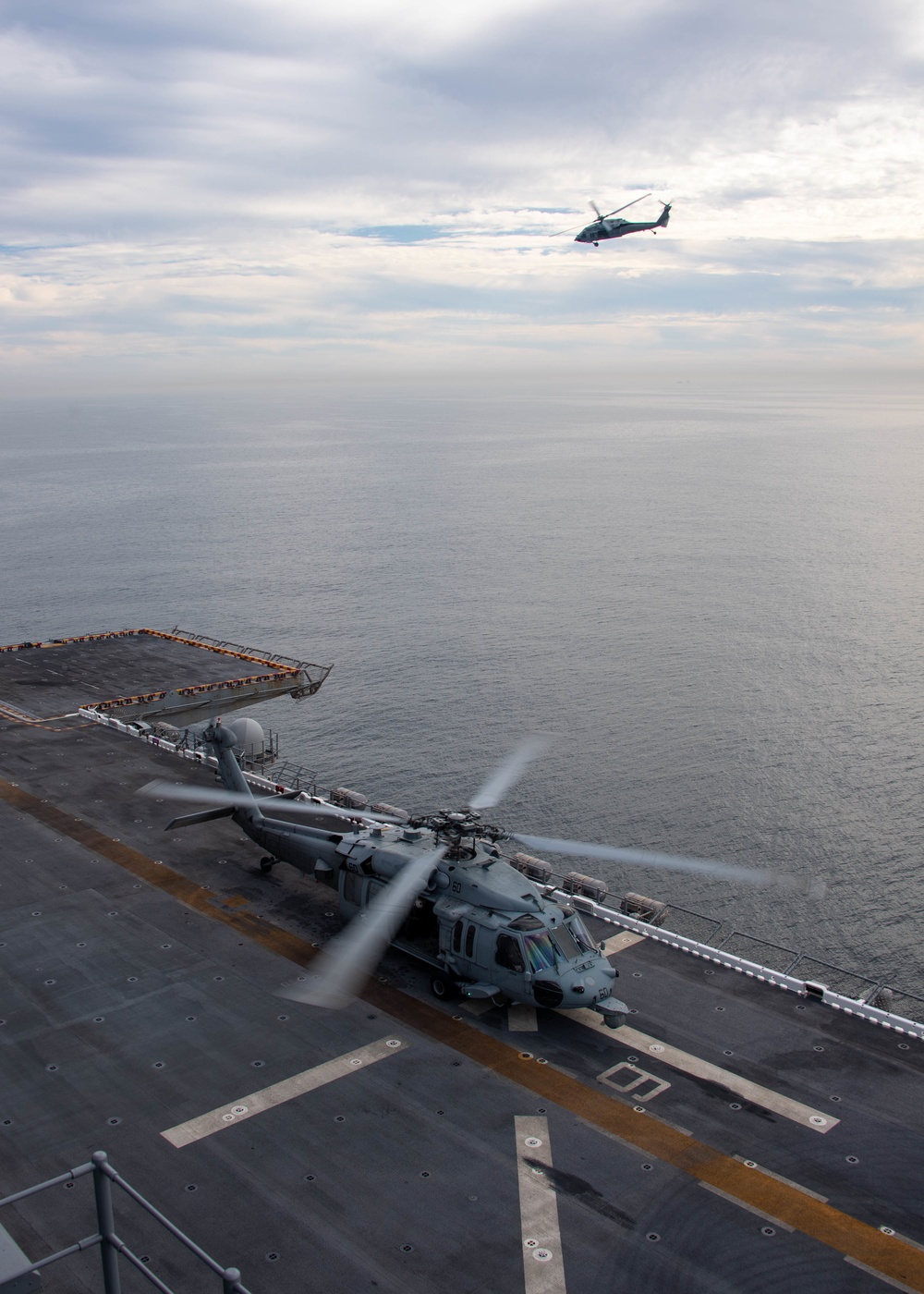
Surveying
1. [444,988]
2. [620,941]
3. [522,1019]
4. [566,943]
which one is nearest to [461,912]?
[444,988]

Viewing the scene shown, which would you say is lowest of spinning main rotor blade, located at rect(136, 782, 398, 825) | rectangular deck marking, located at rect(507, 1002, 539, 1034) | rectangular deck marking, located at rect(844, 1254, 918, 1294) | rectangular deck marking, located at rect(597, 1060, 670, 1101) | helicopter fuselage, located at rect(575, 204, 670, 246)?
rectangular deck marking, located at rect(844, 1254, 918, 1294)

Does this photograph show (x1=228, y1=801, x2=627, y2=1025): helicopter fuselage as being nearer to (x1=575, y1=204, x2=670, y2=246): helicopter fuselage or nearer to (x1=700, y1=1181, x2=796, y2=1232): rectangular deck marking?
(x1=700, y1=1181, x2=796, y2=1232): rectangular deck marking

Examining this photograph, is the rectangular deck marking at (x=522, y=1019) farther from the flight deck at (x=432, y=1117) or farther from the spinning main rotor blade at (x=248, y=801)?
the spinning main rotor blade at (x=248, y=801)

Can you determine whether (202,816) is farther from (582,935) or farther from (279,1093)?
(582,935)

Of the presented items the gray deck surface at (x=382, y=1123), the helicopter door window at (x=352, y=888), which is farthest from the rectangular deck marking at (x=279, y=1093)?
the helicopter door window at (x=352, y=888)

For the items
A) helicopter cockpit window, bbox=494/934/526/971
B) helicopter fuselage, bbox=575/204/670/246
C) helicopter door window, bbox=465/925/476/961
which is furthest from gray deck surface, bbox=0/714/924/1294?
helicopter fuselage, bbox=575/204/670/246

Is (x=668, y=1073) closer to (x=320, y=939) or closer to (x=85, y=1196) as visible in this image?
(x=320, y=939)

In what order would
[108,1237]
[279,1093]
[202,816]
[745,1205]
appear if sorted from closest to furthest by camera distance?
[108,1237]
[745,1205]
[279,1093]
[202,816]
